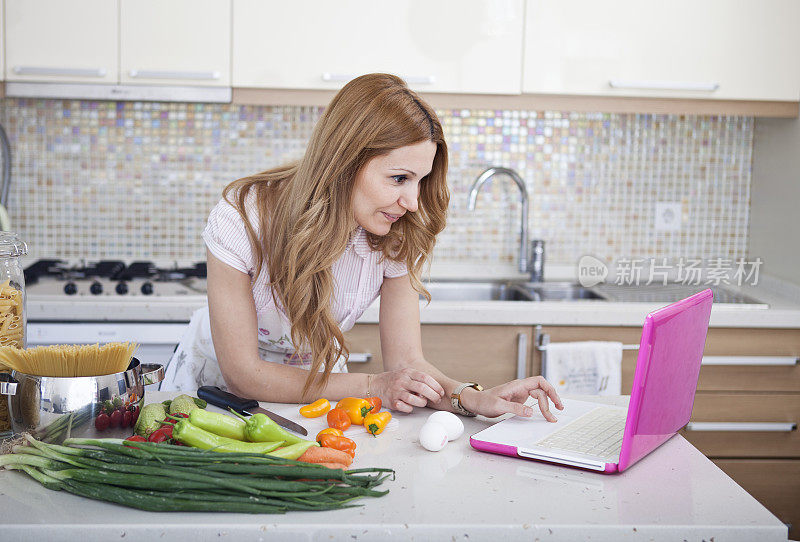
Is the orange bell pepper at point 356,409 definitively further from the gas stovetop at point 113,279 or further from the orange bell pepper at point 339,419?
the gas stovetop at point 113,279

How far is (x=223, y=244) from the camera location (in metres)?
1.66

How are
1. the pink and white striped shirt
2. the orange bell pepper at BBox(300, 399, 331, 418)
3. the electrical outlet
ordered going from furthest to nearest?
the electrical outlet, the pink and white striped shirt, the orange bell pepper at BBox(300, 399, 331, 418)

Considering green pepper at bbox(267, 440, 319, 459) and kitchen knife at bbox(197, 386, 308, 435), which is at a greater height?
green pepper at bbox(267, 440, 319, 459)

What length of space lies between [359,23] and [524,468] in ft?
6.30

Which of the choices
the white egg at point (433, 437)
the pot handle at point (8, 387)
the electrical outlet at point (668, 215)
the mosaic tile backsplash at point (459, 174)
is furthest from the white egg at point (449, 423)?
the electrical outlet at point (668, 215)

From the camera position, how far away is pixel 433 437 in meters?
1.33

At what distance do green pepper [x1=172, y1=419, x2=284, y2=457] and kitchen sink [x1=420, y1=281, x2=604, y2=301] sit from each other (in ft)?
6.15

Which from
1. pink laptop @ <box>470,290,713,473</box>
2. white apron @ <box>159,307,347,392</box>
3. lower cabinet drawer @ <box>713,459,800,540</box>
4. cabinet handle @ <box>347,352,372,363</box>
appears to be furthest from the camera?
lower cabinet drawer @ <box>713,459,800,540</box>

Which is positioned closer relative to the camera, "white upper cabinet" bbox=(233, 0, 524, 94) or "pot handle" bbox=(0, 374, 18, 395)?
"pot handle" bbox=(0, 374, 18, 395)

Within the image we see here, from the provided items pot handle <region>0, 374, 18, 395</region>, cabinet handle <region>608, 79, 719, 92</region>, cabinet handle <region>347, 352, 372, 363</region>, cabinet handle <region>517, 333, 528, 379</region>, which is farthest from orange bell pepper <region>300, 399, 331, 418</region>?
cabinet handle <region>608, 79, 719, 92</region>

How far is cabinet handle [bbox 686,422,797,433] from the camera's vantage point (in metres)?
2.72

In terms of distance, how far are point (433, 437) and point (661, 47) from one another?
202 centimetres

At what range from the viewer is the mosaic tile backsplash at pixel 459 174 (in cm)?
316

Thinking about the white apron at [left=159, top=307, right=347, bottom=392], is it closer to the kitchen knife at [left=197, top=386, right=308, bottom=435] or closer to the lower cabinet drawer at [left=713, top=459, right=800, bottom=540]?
the kitchen knife at [left=197, top=386, right=308, bottom=435]
